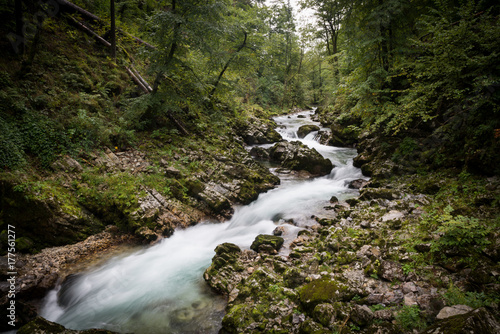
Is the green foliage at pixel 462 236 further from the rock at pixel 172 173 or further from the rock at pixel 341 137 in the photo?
the rock at pixel 341 137

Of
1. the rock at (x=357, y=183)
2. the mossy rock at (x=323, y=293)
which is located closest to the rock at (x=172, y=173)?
the mossy rock at (x=323, y=293)

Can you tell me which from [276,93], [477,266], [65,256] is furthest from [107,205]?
[276,93]

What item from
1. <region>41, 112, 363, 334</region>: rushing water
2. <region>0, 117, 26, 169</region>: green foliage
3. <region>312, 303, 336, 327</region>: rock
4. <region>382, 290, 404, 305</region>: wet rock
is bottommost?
<region>41, 112, 363, 334</region>: rushing water

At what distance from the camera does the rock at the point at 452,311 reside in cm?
266

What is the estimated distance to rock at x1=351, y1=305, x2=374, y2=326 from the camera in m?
3.09

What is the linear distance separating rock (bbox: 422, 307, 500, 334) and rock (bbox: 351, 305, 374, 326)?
0.83 meters

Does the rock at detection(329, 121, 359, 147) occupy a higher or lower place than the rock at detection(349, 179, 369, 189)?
higher

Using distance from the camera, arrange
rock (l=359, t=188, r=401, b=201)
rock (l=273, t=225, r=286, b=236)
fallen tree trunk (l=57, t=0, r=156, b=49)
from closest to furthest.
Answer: rock (l=359, t=188, r=401, b=201), rock (l=273, t=225, r=286, b=236), fallen tree trunk (l=57, t=0, r=156, b=49)

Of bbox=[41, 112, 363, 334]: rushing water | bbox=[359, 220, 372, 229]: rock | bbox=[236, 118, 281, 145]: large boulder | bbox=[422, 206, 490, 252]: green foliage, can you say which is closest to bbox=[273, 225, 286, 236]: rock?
bbox=[41, 112, 363, 334]: rushing water

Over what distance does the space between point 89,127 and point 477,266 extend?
1058 cm

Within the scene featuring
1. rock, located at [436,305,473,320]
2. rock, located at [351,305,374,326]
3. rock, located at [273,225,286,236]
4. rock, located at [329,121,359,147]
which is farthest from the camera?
rock, located at [329,121,359,147]

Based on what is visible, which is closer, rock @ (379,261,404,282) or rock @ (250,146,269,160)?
rock @ (379,261,404,282)

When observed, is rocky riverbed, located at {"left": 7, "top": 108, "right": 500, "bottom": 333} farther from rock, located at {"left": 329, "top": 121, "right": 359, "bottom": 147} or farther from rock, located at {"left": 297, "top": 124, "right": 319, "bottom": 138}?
rock, located at {"left": 297, "top": 124, "right": 319, "bottom": 138}

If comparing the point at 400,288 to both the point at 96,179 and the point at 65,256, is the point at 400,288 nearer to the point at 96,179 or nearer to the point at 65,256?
the point at 65,256
